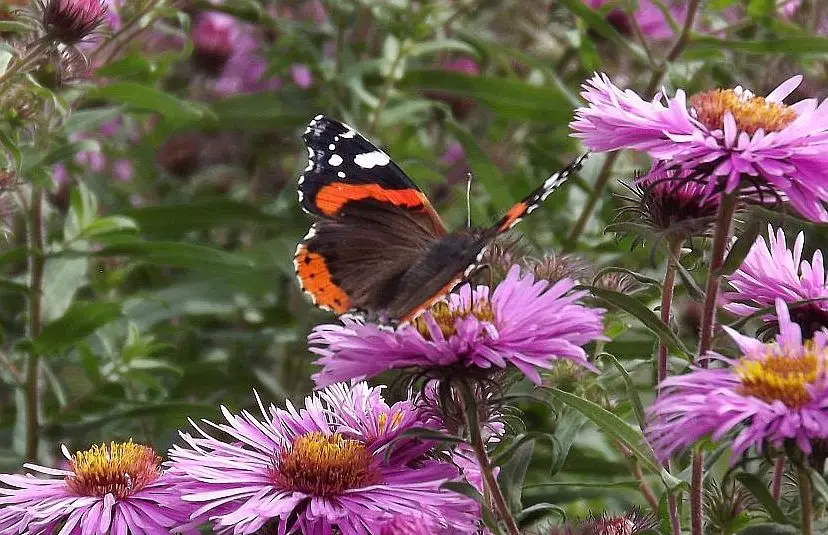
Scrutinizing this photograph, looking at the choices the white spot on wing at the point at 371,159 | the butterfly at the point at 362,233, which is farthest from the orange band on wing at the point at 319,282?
the white spot on wing at the point at 371,159

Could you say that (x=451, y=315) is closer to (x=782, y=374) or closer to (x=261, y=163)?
(x=782, y=374)

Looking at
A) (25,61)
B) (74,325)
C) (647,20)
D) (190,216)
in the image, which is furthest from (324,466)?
(647,20)

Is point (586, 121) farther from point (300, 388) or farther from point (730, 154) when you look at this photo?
point (300, 388)

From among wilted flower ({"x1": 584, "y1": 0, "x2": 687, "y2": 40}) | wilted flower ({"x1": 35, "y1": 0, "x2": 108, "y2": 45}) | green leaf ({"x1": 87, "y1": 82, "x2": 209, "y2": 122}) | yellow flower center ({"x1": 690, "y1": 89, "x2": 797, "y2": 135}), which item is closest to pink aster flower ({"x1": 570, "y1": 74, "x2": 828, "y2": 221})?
yellow flower center ({"x1": 690, "y1": 89, "x2": 797, "y2": 135})

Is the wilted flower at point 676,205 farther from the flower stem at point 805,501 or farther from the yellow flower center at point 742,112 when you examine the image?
the flower stem at point 805,501

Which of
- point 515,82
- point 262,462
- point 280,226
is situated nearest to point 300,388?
point 280,226

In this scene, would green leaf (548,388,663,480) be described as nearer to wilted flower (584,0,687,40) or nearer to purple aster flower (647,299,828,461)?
purple aster flower (647,299,828,461)
